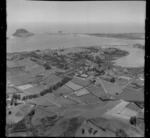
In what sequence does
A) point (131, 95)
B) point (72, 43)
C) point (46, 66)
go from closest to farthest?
point (131, 95), point (46, 66), point (72, 43)

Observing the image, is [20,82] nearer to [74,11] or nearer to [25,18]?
[25,18]

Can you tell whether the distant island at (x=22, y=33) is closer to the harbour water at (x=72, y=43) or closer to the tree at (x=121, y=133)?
the harbour water at (x=72, y=43)

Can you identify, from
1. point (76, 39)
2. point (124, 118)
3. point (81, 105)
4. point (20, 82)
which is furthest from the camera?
point (76, 39)

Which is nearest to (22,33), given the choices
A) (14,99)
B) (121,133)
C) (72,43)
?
(72,43)

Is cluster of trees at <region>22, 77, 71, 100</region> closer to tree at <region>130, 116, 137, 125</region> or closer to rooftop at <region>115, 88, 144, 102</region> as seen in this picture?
rooftop at <region>115, 88, 144, 102</region>

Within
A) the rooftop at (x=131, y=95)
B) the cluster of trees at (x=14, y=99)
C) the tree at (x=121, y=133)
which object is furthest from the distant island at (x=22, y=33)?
the tree at (x=121, y=133)

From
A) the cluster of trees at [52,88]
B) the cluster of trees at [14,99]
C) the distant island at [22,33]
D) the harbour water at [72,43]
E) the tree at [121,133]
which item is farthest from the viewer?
the harbour water at [72,43]

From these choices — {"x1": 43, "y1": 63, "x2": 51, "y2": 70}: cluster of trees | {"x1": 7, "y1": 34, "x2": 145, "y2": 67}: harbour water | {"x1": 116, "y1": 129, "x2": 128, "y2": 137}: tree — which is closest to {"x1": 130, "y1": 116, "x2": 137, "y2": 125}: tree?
{"x1": 116, "y1": 129, "x2": 128, "y2": 137}: tree

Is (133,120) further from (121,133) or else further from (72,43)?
(72,43)

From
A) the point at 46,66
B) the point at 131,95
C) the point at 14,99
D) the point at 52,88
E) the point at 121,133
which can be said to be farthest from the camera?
the point at 46,66

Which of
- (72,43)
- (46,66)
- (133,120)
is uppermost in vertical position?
(72,43)
